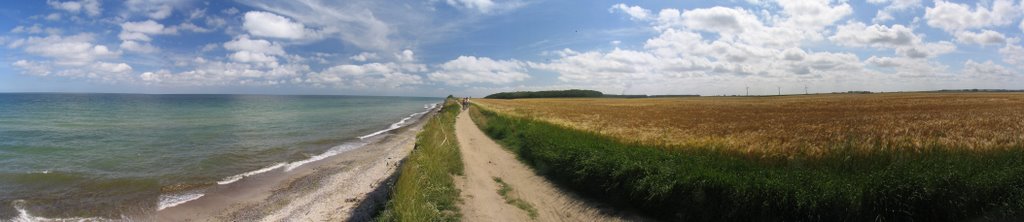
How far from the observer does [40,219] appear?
11367 mm

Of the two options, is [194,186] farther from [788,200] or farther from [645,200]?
[788,200]

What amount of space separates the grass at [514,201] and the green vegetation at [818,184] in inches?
58.3

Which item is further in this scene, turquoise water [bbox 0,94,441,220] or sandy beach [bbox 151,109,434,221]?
turquoise water [bbox 0,94,441,220]

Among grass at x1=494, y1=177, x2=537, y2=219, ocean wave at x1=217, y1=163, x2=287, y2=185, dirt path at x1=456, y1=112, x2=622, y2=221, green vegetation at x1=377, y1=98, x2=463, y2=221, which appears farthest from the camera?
ocean wave at x1=217, y1=163, x2=287, y2=185

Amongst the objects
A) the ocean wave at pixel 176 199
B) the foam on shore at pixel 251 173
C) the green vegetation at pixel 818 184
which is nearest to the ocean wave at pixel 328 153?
the foam on shore at pixel 251 173

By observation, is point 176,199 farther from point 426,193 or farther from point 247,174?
point 426,193

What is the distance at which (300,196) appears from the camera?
535 inches

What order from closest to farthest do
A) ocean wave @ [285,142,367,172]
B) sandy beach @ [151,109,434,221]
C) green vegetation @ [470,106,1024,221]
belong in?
1. green vegetation @ [470,106,1024,221]
2. sandy beach @ [151,109,434,221]
3. ocean wave @ [285,142,367,172]

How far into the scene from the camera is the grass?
359 inches

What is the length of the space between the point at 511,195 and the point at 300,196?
23.3ft

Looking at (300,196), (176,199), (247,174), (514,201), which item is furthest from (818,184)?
(247,174)

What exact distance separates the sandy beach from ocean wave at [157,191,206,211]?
22 cm

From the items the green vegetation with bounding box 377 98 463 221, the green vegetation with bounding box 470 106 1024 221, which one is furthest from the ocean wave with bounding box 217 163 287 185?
the green vegetation with bounding box 470 106 1024 221

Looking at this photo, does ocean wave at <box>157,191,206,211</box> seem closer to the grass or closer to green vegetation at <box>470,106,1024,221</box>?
the grass
